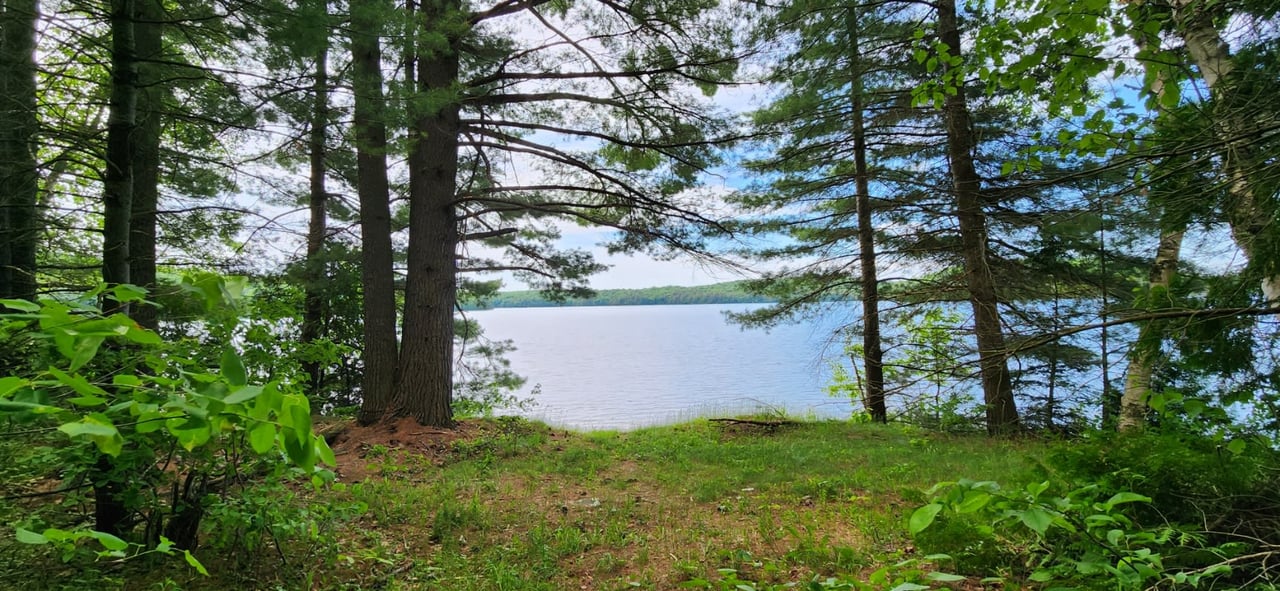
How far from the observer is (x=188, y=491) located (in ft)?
7.98

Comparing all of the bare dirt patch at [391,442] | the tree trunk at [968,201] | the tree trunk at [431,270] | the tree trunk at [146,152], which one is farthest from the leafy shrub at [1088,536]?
the tree trunk at [431,270]

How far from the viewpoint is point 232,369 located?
0.87 meters

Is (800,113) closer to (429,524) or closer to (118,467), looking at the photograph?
(429,524)

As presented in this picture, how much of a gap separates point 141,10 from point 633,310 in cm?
7769

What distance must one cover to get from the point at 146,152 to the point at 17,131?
1.38 meters

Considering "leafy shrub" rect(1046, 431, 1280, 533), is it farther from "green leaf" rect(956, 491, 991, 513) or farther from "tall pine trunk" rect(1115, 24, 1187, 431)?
"green leaf" rect(956, 491, 991, 513)

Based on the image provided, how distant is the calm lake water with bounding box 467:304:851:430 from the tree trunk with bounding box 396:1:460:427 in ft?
10.1

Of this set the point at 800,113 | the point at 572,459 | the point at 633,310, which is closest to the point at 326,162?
the point at 572,459

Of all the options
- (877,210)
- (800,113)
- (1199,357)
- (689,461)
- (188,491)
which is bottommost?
(689,461)

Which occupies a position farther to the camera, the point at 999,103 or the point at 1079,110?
the point at 999,103

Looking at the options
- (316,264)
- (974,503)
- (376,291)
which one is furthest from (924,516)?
(316,264)

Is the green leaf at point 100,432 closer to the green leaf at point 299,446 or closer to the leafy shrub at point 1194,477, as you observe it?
the green leaf at point 299,446

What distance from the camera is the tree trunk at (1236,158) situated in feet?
6.42

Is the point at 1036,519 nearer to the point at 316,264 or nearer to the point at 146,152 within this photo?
the point at 146,152
